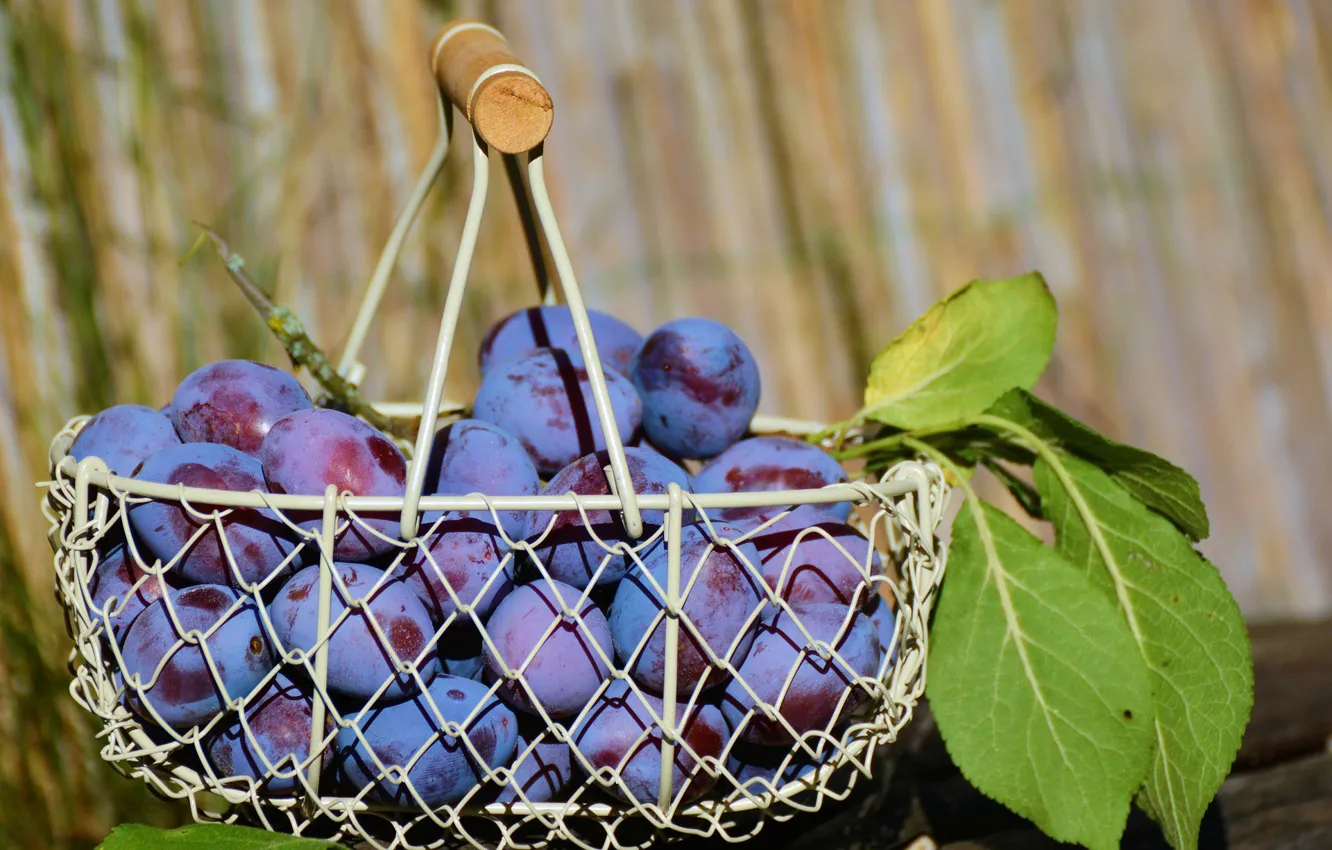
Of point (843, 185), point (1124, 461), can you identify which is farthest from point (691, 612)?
point (843, 185)

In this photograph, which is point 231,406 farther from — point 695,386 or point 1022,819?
point 1022,819

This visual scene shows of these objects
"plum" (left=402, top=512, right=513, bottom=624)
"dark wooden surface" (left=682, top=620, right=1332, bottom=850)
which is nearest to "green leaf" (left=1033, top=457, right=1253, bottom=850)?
"dark wooden surface" (left=682, top=620, right=1332, bottom=850)

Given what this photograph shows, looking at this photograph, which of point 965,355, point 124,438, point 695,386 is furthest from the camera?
point 965,355

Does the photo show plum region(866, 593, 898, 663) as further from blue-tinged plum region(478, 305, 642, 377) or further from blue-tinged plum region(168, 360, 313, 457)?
blue-tinged plum region(168, 360, 313, 457)

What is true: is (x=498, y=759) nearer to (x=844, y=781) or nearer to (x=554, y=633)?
(x=554, y=633)

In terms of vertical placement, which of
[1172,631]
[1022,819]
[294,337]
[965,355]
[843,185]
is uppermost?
[843,185]
